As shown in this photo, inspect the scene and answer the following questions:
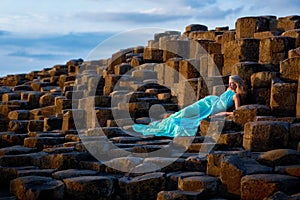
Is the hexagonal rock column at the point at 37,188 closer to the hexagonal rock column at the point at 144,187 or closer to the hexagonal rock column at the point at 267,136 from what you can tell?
the hexagonal rock column at the point at 144,187

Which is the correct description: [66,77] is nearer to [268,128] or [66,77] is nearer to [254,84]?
[254,84]

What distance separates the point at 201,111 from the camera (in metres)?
9.75

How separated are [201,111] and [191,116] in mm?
216

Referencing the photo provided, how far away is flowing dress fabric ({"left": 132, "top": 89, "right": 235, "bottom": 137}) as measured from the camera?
9.42m

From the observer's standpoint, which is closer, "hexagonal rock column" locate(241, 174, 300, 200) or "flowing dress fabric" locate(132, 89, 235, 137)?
"hexagonal rock column" locate(241, 174, 300, 200)

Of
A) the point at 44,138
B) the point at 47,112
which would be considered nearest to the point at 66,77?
the point at 47,112

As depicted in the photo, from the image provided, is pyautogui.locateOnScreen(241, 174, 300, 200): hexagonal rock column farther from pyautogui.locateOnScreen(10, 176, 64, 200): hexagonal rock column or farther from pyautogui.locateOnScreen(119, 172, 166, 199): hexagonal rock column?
pyautogui.locateOnScreen(10, 176, 64, 200): hexagonal rock column

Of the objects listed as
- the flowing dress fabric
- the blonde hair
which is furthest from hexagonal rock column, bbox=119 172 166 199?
the blonde hair

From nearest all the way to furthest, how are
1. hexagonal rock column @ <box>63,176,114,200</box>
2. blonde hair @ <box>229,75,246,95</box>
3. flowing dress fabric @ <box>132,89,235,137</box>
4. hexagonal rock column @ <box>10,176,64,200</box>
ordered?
hexagonal rock column @ <box>10,176,64,200</box> < hexagonal rock column @ <box>63,176,114,200</box> < flowing dress fabric @ <box>132,89,235,137</box> < blonde hair @ <box>229,75,246,95</box>

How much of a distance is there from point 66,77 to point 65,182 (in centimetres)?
1256

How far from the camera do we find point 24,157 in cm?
848

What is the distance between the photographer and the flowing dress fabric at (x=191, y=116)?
942 cm

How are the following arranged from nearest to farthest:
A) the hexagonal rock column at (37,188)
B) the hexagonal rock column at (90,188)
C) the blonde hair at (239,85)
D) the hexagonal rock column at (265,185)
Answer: the hexagonal rock column at (265,185) → the hexagonal rock column at (37,188) → the hexagonal rock column at (90,188) → the blonde hair at (239,85)

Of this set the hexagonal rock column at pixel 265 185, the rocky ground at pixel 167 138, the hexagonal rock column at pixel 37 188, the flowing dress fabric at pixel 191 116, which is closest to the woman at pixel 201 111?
the flowing dress fabric at pixel 191 116
